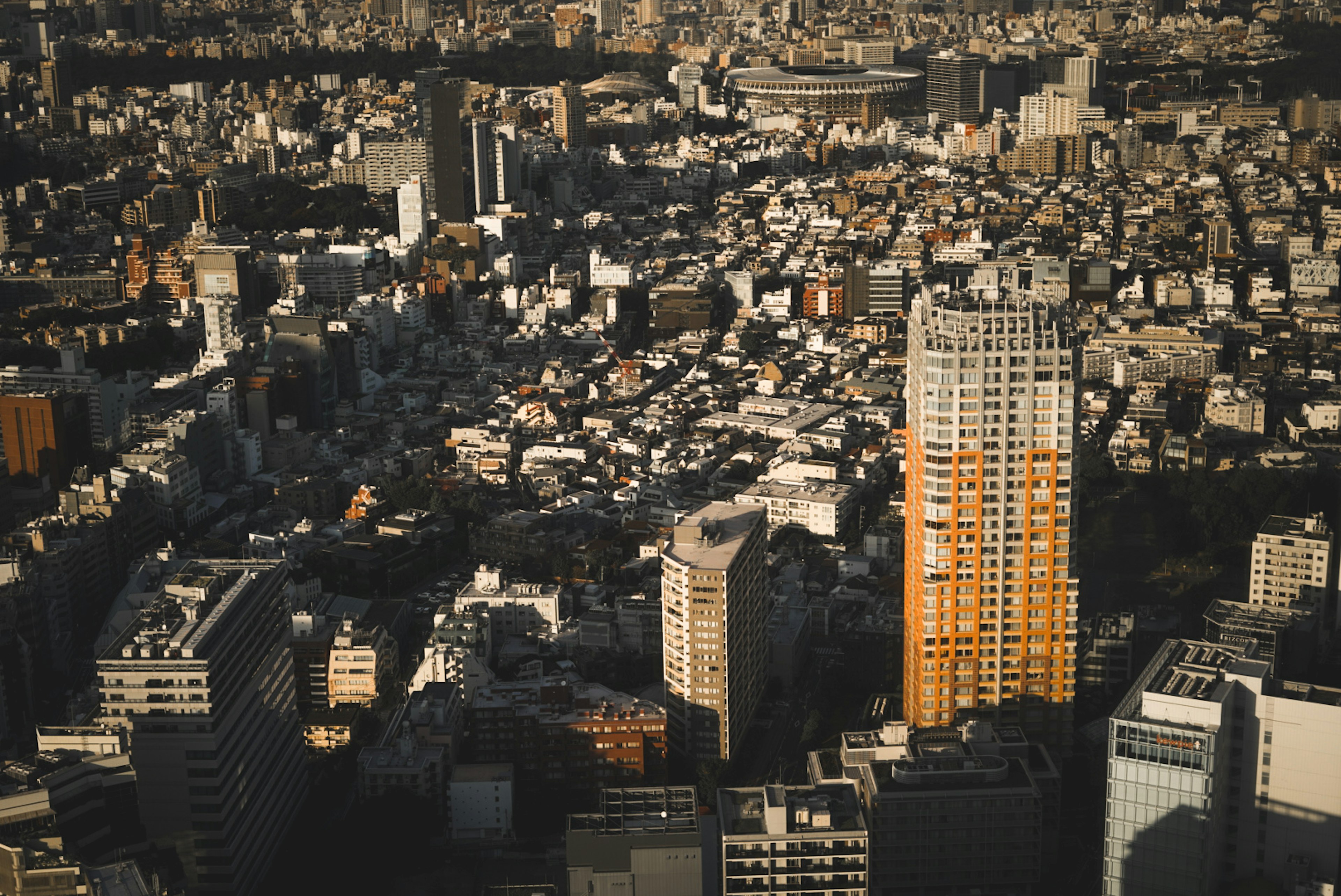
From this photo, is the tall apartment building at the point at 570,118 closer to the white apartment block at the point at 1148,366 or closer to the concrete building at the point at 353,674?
the white apartment block at the point at 1148,366

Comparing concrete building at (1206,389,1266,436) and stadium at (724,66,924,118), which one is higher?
stadium at (724,66,924,118)

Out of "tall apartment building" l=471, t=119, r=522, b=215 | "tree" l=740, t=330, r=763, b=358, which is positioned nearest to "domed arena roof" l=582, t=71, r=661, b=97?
"tall apartment building" l=471, t=119, r=522, b=215

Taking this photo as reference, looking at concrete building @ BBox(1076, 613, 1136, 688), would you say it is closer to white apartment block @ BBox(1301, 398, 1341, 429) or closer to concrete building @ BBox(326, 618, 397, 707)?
concrete building @ BBox(326, 618, 397, 707)

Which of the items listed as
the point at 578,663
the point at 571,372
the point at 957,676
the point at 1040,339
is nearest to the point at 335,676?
the point at 578,663

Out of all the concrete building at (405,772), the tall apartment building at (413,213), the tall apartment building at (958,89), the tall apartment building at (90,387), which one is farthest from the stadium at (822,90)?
the concrete building at (405,772)

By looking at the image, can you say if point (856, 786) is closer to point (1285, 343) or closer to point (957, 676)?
point (957, 676)

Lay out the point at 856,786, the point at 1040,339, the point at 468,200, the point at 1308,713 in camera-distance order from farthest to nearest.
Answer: the point at 468,200, the point at 1040,339, the point at 856,786, the point at 1308,713

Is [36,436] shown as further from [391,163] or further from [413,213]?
[391,163]
